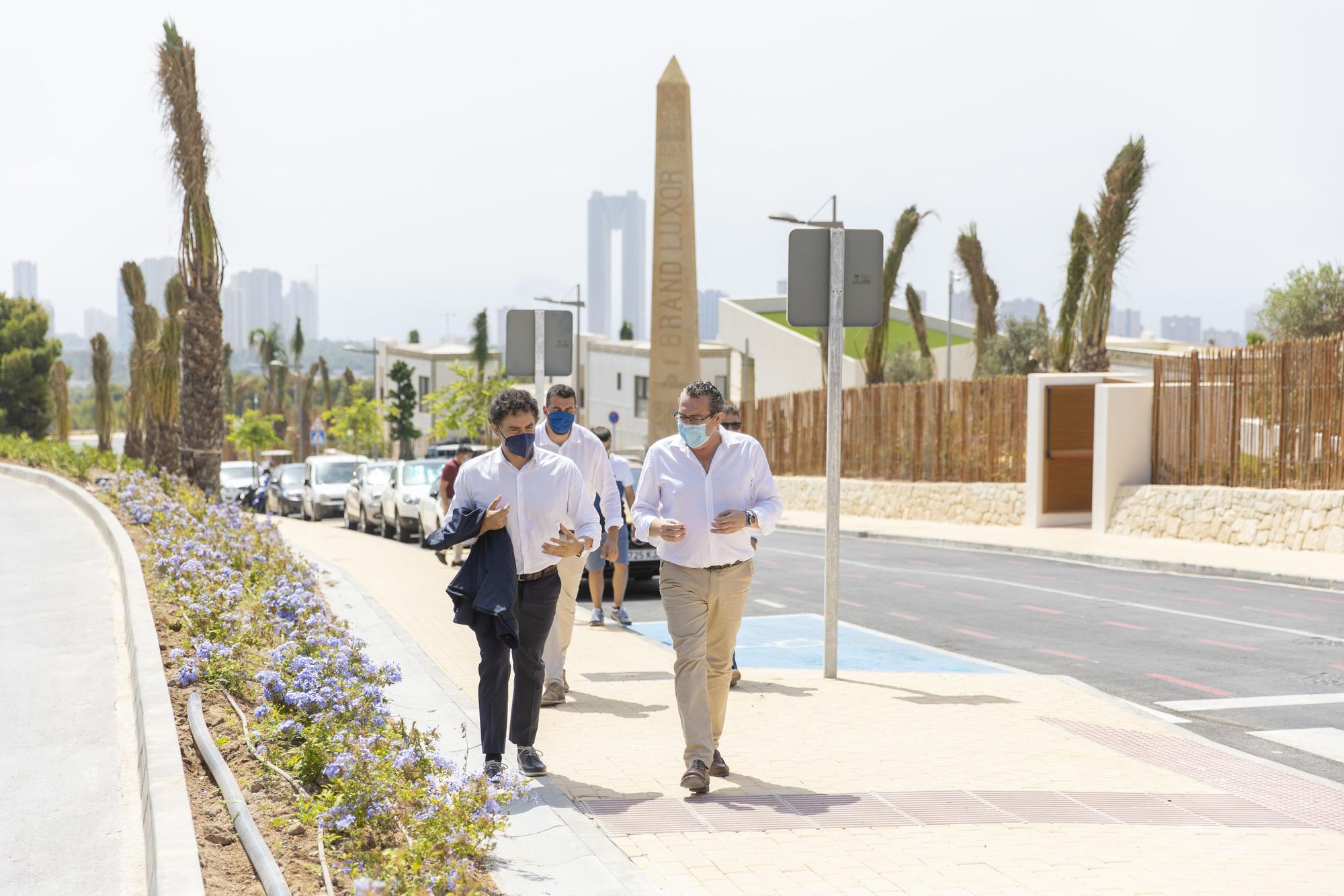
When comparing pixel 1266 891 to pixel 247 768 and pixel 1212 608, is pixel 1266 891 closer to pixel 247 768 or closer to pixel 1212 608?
pixel 247 768

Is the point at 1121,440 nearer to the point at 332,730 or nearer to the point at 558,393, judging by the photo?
the point at 558,393

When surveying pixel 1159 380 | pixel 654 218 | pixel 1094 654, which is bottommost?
pixel 1094 654

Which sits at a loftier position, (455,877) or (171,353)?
(171,353)

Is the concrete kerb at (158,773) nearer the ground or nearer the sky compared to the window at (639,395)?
nearer the ground

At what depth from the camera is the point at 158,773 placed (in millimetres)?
5594

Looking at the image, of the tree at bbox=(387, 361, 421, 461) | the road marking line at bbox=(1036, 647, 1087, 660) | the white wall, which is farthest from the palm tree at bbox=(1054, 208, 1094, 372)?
the tree at bbox=(387, 361, 421, 461)

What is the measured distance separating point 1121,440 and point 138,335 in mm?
25078

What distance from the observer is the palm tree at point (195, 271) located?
20344 mm

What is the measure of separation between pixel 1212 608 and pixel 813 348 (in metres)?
44.5

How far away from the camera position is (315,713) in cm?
636

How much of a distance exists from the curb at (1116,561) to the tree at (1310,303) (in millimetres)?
18703

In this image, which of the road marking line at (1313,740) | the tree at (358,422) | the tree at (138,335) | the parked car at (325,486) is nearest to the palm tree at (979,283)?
the parked car at (325,486)

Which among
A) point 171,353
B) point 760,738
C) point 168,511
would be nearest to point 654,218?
point 171,353

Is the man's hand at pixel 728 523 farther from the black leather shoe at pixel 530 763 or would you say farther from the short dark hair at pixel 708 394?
the black leather shoe at pixel 530 763
